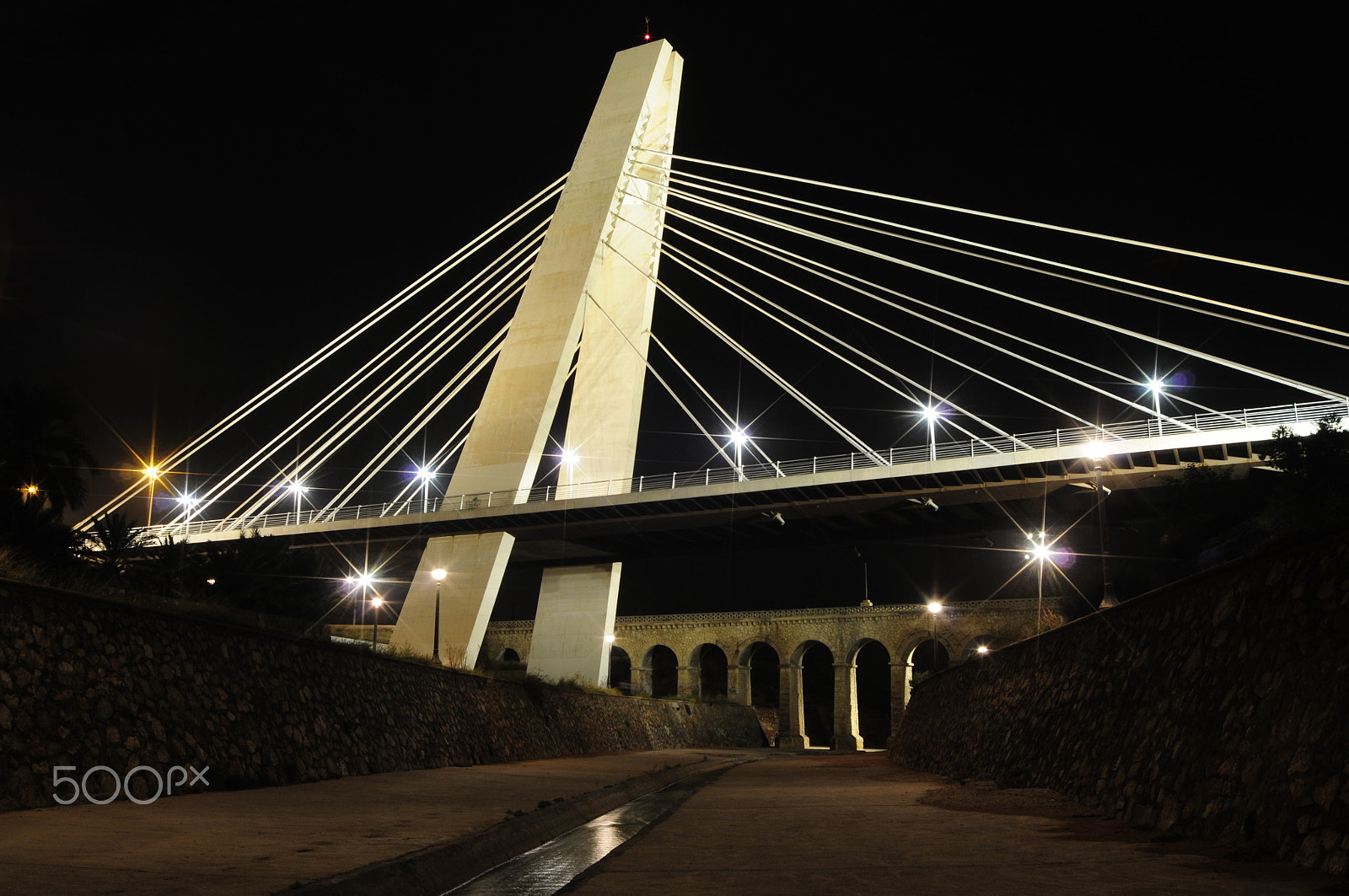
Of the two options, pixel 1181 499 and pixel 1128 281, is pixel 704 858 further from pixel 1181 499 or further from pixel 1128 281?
pixel 1181 499

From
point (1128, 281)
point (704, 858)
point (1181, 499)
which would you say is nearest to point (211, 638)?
point (704, 858)

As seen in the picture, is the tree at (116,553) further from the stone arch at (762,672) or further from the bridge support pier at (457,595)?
the stone arch at (762,672)

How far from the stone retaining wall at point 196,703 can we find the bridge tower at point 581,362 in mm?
12377

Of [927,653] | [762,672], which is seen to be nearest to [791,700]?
[927,653]

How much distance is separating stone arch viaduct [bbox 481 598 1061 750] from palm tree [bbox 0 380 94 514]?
24.3 meters

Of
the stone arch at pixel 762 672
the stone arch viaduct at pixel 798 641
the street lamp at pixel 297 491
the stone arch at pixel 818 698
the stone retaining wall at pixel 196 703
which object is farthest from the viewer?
the stone arch at pixel 818 698

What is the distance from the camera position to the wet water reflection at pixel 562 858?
5219 mm

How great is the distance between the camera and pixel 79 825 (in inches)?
245

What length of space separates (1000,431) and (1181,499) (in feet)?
15.4

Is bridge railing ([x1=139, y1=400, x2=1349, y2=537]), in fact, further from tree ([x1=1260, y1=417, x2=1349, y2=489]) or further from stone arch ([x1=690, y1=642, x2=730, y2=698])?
stone arch ([x1=690, y1=642, x2=730, y2=698])

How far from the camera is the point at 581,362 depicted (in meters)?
32.4

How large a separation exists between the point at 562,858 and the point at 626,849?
53 cm

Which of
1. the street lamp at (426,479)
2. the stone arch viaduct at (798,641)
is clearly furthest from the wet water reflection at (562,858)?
the stone arch viaduct at (798,641)

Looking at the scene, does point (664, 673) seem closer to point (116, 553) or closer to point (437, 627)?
point (437, 627)
